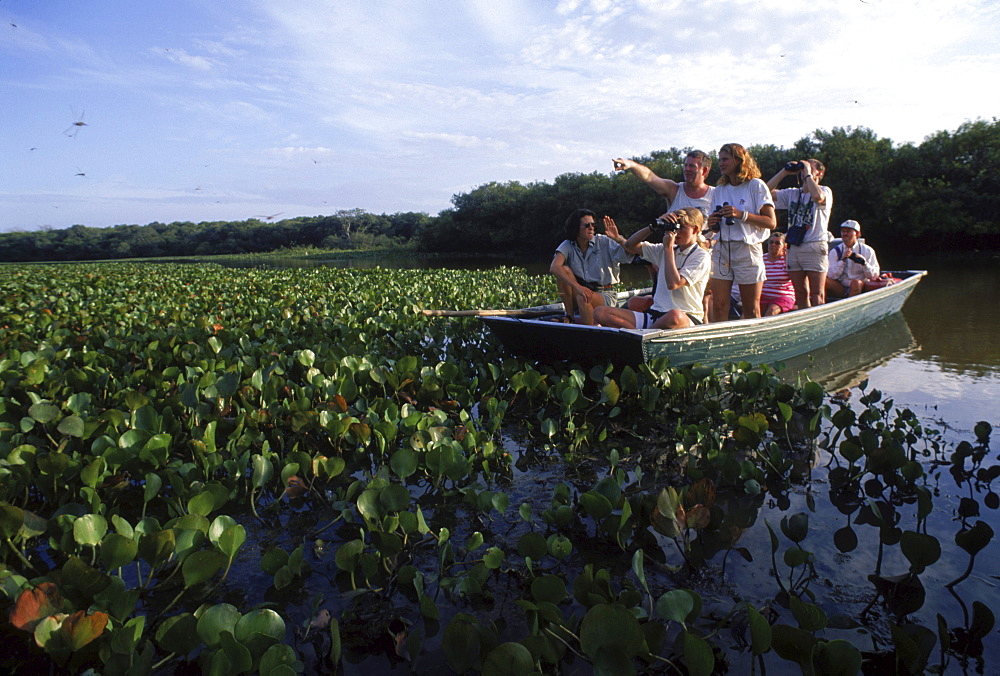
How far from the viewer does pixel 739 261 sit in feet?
15.1

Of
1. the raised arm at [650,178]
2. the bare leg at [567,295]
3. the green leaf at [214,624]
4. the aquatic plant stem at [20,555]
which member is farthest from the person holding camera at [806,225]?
the aquatic plant stem at [20,555]

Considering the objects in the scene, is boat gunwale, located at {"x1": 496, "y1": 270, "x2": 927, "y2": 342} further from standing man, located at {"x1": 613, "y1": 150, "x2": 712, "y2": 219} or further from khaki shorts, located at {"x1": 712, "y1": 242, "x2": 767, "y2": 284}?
standing man, located at {"x1": 613, "y1": 150, "x2": 712, "y2": 219}

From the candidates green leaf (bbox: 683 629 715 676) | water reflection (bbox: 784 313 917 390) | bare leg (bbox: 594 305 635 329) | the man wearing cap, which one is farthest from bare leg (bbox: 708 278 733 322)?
green leaf (bbox: 683 629 715 676)

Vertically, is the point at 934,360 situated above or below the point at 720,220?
below

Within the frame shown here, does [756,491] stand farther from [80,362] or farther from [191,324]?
[191,324]

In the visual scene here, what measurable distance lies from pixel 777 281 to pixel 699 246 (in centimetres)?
237

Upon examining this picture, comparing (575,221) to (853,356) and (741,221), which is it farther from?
(853,356)

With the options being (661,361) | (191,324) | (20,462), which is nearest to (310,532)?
(20,462)

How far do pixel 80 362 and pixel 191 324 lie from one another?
2.15 meters

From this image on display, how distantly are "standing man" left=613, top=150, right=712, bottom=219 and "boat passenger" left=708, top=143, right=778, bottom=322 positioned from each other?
97 mm

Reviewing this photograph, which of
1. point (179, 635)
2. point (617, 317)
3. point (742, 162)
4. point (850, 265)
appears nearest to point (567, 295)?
point (617, 317)

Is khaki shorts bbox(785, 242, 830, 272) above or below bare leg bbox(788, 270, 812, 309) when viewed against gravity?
above

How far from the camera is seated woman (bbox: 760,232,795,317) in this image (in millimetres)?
5797

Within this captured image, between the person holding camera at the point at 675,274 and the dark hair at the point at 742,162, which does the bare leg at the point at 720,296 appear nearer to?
the person holding camera at the point at 675,274
